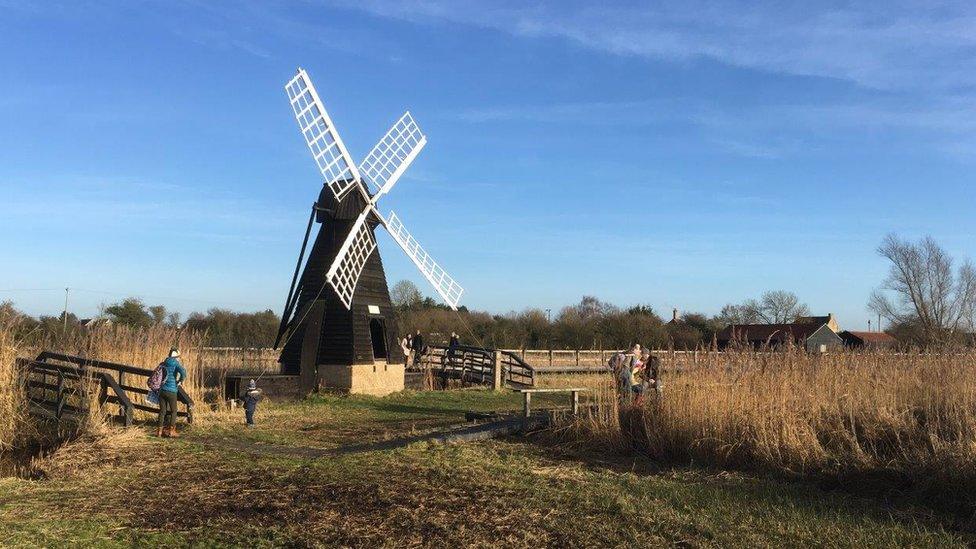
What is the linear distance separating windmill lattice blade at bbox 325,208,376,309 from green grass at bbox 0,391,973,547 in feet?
29.8

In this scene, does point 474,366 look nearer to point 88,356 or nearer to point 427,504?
point 88,356

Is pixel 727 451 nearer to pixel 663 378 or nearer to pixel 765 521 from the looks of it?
pixel 663 378

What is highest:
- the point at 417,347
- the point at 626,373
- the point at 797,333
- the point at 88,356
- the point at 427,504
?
the point at 797,333

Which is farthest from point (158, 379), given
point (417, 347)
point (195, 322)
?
point (195, 322)

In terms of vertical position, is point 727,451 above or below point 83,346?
below

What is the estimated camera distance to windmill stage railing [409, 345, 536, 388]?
22.8 metres

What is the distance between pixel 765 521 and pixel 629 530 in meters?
1.17

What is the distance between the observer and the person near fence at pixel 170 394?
11.2 m

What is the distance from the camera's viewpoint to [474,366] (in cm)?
2414

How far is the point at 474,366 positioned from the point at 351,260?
6.61m

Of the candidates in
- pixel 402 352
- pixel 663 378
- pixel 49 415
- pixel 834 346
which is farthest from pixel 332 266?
pixel 834 346

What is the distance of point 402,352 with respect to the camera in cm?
2058

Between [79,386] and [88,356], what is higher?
[88,356]

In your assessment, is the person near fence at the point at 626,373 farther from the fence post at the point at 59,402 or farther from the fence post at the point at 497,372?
the fence post at the point at 497,372
